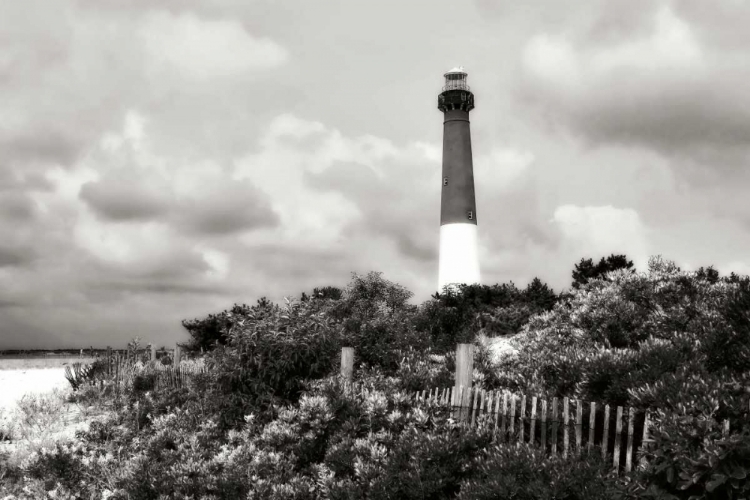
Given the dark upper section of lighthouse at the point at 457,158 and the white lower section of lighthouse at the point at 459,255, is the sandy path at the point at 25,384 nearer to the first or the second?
the white lower section of lighthouse at the point at 459,255

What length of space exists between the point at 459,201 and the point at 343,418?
27.2m

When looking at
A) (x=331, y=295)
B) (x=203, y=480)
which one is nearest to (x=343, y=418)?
(x=203, y=480)

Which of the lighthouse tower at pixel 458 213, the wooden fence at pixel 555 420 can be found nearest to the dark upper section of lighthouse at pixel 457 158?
the lighthouse tower at pixel 458 213

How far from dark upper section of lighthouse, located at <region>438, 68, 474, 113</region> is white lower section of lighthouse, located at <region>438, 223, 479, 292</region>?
720 centimetres

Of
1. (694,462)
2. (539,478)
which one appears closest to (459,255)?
(539,478)

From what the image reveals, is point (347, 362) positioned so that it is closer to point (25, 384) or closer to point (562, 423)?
Result: point (562, 423)

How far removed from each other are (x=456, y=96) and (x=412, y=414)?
102 feet

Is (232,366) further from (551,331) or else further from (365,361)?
(551,331)

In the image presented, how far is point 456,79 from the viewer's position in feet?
132

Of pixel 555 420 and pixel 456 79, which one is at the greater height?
pixel 456 79

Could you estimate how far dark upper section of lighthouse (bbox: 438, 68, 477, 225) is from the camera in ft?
119

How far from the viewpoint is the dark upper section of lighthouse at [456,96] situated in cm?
3828

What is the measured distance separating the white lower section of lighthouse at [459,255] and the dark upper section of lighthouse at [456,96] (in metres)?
7.20

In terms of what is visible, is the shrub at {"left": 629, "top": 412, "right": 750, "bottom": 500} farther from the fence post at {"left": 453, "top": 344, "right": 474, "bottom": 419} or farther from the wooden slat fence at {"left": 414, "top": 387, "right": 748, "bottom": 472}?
the fence post at {"left": 453, "top": 344, "right": 474, "bottom": 419}
